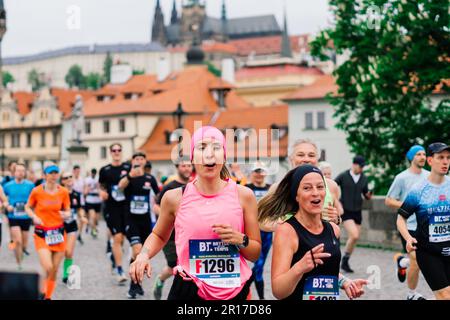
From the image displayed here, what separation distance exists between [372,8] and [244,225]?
20.7 meters

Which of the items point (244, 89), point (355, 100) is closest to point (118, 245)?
point (355, 100)

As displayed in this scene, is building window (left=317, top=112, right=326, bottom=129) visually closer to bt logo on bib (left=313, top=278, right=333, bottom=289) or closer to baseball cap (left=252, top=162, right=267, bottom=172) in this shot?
baseball cap (left=252, top=162, right=267, bottom=172)

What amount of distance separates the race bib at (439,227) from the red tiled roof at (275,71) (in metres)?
104

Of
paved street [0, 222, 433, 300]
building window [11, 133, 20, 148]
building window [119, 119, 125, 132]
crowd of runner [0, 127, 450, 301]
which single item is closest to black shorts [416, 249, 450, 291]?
crowd of runner [0, 127, 450, 301]

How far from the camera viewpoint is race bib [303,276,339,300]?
4.80 m

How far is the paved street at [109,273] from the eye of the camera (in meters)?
11.8

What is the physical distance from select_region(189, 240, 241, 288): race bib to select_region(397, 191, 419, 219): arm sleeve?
8.94 feet

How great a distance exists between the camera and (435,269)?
7.77 meters

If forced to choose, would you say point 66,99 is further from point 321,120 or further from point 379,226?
point 379,226

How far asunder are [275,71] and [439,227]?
107m

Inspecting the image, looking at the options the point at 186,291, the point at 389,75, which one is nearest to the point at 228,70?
the point at 389,75

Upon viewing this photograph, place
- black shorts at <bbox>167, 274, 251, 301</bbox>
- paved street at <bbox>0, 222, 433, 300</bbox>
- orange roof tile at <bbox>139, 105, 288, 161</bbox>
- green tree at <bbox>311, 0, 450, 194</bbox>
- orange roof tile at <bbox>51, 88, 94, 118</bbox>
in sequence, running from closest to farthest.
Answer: black shorts at <bbox>167, 274, 251, 301</bbox> < paved street at <bbox>0, 222, 433, 300</bbox> < green tree at <bbox>311, 0, 450, 194</bbox> < orange roof tile at <bbox>139, 105, 288, 161</bbox> < orange roof tile at <bbox>51, 88, 94, 118</bbox>

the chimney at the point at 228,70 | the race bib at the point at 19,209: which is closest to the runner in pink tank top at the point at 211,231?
the race bib at the point at 19,209

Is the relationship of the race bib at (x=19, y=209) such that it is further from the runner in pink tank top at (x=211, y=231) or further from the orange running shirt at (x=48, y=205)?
the runner in pink tank top at (x=211, y=231)
